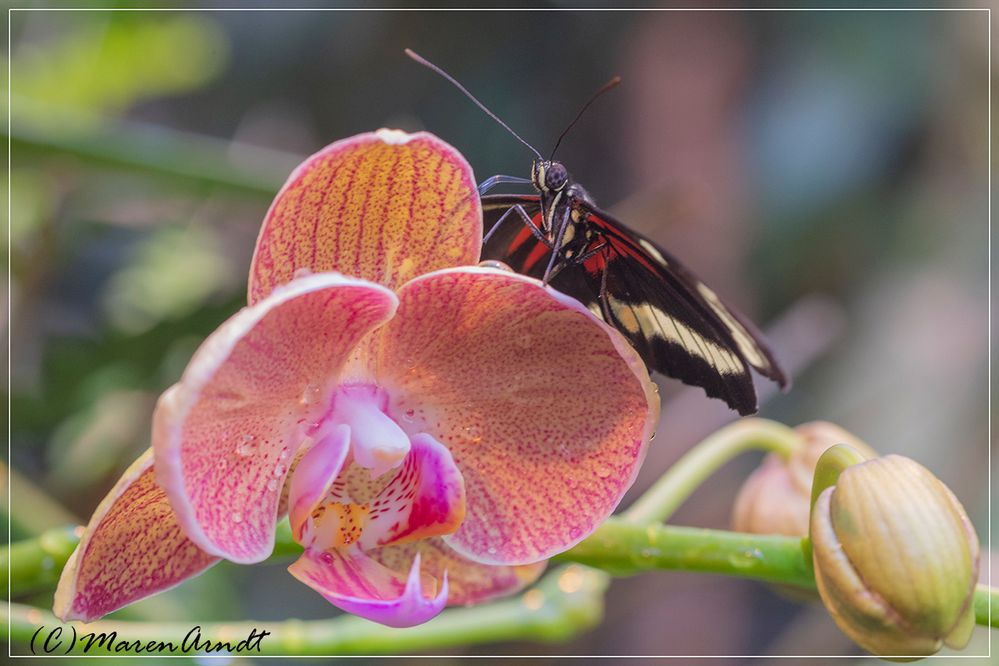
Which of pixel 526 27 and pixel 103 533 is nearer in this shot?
pixel 103 533

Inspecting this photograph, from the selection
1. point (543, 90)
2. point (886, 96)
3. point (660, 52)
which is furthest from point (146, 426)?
point (886, 96)

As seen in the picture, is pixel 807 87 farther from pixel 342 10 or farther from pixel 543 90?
pixel 342 10

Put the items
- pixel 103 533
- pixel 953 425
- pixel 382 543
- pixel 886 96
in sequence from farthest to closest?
pixel 886 96 < pixel 953 425 < pixel 382 543 < pixel 103 533

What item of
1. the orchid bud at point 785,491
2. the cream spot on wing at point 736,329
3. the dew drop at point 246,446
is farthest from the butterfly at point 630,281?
the dew drop at point 246,446

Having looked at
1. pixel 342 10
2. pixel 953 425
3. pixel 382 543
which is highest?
pixel 342 10

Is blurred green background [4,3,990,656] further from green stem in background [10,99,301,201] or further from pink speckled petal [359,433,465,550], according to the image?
pink speckled petal [359,433,465,550]

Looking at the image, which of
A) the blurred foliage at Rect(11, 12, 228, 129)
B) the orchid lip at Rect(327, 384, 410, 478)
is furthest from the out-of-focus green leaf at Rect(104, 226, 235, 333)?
the orchid lip at Rect(327, 384, 410, 478)

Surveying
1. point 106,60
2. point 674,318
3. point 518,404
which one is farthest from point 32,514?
point 106,60
